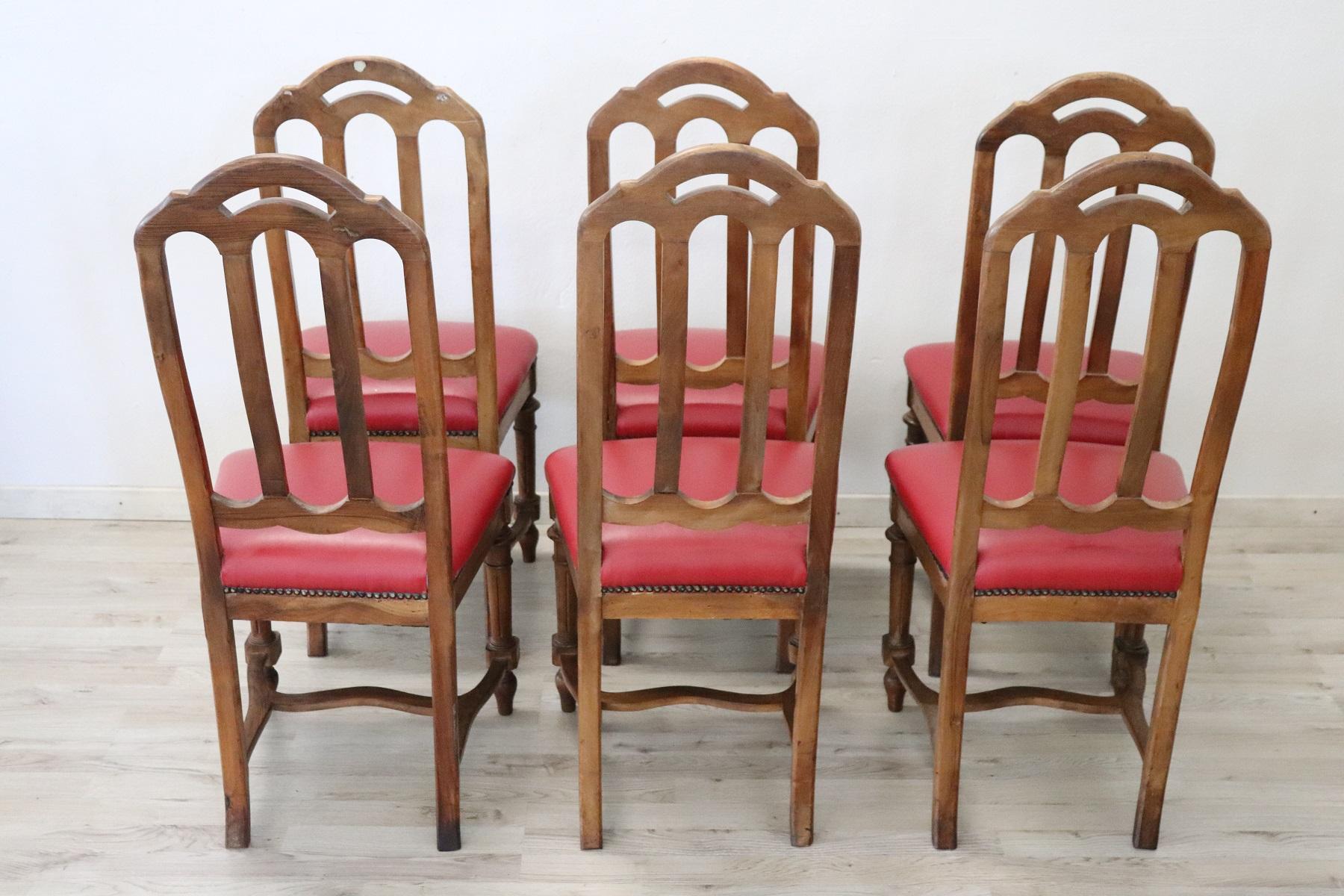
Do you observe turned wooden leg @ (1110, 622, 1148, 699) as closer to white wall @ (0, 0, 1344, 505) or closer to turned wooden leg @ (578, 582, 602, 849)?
white wall @ (0, 0, 1344, 505)

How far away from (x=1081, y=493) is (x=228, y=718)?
1.44 metres

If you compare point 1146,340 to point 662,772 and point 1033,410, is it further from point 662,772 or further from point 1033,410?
point 662,772

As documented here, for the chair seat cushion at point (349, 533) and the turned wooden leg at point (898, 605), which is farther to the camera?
the turned wooden leg at point (898, 605)

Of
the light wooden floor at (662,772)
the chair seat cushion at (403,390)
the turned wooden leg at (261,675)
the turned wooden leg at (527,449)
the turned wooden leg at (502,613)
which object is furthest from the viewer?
the turned wooden leg at (527,449)

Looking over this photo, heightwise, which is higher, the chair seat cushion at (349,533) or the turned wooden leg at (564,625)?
the chair seat cushion at (349,533)

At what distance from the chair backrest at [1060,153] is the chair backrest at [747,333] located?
589 mm

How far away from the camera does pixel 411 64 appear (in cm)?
280

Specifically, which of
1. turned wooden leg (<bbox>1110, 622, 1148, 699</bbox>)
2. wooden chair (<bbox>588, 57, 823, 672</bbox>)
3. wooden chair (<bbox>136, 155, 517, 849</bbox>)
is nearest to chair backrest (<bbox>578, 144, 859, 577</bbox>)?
wooden chair (<bbox>136, 155, 517, 849</bbox>)

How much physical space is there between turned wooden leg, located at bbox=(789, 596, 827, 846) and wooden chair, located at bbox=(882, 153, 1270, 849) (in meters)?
0.20

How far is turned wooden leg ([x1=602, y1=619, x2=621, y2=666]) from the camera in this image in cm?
260

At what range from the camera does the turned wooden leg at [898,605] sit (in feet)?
7.75

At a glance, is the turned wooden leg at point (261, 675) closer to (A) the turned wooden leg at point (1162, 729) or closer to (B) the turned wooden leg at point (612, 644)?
(B) the turned wooden leg at point (612, 644)

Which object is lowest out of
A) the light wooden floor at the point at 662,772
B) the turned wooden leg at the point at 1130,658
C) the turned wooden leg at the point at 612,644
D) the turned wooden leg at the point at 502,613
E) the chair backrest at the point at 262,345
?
the light wooden floor at the point at 662,772

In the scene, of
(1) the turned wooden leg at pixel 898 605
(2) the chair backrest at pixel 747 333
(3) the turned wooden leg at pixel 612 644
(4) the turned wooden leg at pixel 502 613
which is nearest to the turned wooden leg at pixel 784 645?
(1) the turned wooden leg at pixel 898 605
